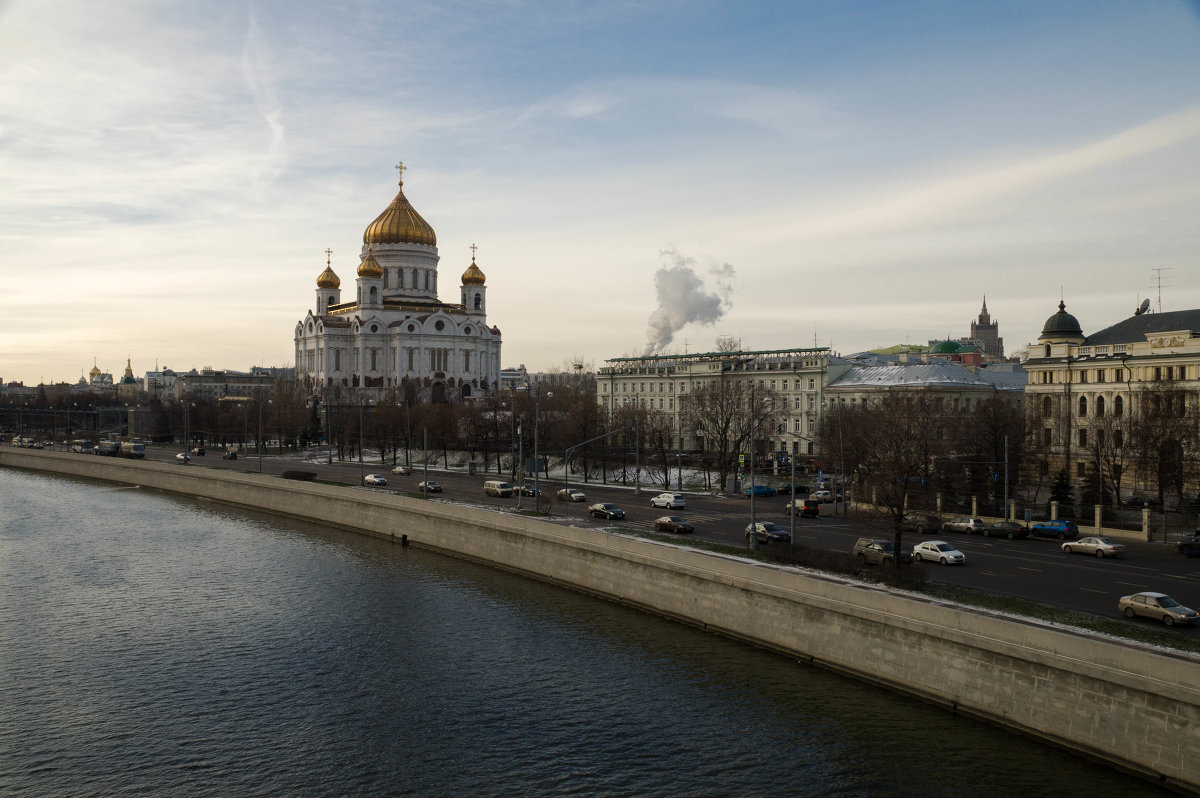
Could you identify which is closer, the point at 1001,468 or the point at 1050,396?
the point at 1001,468

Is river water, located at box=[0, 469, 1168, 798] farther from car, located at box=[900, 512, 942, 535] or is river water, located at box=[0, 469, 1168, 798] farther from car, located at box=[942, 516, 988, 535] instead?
car, located at box=[942, 516, 988, 535]

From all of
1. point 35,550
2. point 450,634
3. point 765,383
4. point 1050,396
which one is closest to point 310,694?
point 450,634

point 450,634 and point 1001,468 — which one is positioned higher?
point 1001,468

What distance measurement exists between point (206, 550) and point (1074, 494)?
38634mm

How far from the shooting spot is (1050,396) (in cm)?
5322

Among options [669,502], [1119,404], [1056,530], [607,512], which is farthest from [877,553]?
[1119,404]

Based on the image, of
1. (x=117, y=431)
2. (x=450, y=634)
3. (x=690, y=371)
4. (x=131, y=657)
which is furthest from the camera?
(x=117, y=431)

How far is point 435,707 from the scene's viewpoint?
2095 centimetres

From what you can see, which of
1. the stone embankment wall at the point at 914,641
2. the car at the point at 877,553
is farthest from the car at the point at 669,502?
the car at the point at 877,553

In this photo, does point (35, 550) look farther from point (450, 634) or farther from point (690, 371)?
point (690, 371)

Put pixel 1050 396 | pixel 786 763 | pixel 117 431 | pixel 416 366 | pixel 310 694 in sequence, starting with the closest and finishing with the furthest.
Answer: pixel 786 763
pixel 310 694
pixel 1050 396
pixel 416 366
pixel 117 431

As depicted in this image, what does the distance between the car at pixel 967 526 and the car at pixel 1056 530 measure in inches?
68.9

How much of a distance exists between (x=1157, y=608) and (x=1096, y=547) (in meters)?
10.0

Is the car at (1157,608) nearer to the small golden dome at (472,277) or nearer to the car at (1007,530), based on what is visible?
the car at (1007,530)
